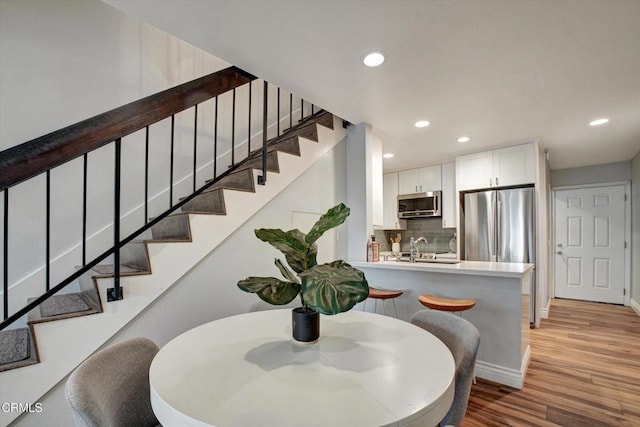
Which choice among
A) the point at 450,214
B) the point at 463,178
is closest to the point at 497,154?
the point at 463,178

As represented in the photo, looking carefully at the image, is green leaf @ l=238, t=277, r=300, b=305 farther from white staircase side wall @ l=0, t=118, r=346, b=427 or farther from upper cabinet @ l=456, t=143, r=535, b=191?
upper cabinet @ l=456, t=143, r=535, b=191

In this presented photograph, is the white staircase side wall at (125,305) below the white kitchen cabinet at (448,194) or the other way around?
below

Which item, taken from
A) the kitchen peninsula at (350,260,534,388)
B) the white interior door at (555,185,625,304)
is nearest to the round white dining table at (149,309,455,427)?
the kitchen peninsula at (350,260,534,388)

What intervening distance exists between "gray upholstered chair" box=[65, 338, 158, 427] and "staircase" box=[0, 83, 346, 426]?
0.54 meters

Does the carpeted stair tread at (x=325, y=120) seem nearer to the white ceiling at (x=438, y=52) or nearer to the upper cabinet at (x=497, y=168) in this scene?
the white ceiling at (x=438, y=52)

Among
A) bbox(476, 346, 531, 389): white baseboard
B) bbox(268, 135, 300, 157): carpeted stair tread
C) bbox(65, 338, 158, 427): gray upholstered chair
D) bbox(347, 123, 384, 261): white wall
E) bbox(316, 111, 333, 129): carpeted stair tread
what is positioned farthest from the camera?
bbox(347, 123, 384, 261): white wall

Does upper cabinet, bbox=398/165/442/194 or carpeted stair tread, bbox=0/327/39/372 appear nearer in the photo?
carpeted stair tread, bbox=0/327/39/372

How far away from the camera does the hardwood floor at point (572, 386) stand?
1.90 m

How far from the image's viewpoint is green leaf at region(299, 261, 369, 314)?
33.9 inches

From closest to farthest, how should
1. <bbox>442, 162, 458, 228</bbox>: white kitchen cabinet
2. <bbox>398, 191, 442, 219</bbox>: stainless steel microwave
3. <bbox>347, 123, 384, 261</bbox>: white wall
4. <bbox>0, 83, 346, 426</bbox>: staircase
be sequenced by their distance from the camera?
1. <bbox>0, 83, 346, 426</bbox>: staircase
2. <bbox>347, 123, 384, 261</bbox>: white wall
3. <bbox>442, 162, 458, 228</bbox>: white kitchen cabinet
4. <bbox>398, 191, 442, 219</bbox>: stainless steel microwave

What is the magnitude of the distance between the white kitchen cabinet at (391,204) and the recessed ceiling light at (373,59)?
3.50 m

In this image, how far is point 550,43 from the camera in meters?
1.74

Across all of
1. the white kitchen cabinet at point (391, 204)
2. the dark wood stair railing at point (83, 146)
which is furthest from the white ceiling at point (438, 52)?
the white kitchen cabinet at point (391, 204)

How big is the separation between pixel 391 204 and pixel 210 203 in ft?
12.4
